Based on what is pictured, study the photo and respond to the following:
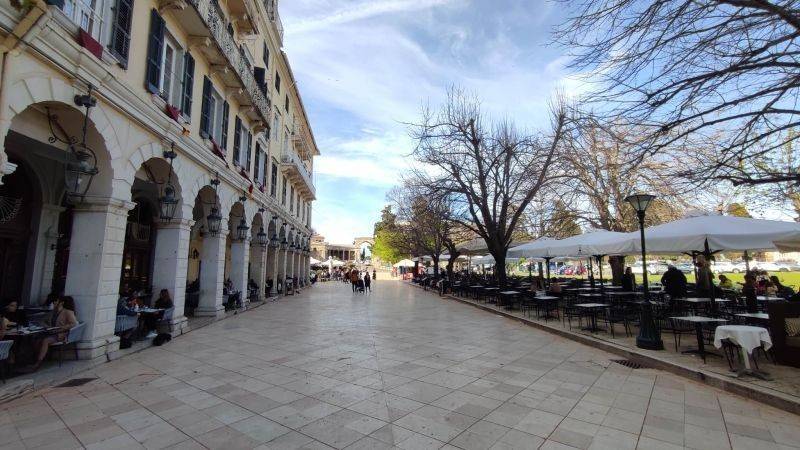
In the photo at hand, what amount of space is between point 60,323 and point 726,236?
12553mm

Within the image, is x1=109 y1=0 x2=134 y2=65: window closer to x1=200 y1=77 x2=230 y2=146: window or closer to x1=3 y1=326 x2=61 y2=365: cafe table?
x1=200 y1=77 x2=230 y2=146: window

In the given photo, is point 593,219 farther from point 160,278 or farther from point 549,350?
point 160,278

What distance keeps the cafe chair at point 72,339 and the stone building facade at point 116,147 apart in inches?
6.3

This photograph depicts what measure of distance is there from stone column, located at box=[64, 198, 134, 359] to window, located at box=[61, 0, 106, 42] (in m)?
3.00

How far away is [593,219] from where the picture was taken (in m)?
20.5

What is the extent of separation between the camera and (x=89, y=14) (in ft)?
22.0

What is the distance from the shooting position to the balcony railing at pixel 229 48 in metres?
10.6

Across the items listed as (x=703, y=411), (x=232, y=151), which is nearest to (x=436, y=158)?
(x=232, y=151)

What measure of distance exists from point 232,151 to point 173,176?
4.76 m

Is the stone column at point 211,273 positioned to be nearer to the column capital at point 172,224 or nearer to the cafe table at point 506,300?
the column capital at point 172,224

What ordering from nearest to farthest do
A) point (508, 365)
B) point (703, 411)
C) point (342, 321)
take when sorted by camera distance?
point (703, 411)
point (508, 365)
point (342, 321)

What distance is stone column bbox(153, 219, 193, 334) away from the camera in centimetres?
991

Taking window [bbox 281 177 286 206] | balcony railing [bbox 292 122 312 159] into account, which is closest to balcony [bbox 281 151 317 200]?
window [bbox 281 177 286 206]

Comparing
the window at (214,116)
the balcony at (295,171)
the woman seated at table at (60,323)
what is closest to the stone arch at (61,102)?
the woman seated at table at (60,323)
